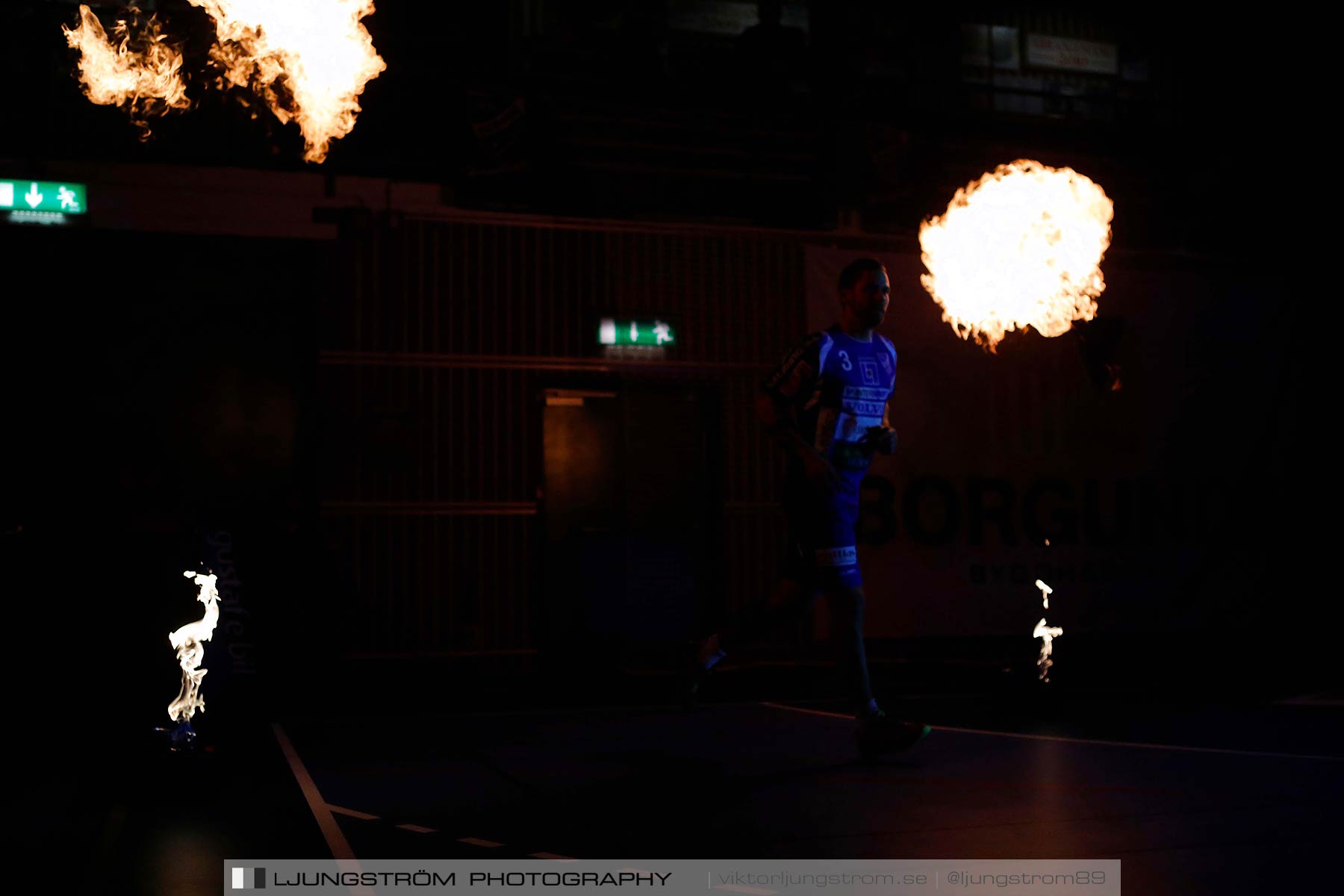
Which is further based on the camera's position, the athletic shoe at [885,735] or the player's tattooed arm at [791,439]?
the player's tattooed arm at [791,439]

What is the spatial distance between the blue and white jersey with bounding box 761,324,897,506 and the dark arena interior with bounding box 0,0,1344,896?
0.8 inches

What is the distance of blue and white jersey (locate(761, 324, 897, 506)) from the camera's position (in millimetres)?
5730

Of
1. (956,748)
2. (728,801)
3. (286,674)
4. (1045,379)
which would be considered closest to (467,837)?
(728,801)

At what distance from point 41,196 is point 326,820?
8.18 meters

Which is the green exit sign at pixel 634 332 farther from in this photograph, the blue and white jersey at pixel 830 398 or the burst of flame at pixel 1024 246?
the blue and white jersey at pixel 830 398

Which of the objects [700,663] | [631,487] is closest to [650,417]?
[631,487]

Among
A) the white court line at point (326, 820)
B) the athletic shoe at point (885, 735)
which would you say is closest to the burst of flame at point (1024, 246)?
the athletic shoe at point (885, 735)

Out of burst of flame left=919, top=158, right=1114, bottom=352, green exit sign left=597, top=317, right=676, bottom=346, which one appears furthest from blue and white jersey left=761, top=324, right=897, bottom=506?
green exit sign left=597, top=317, right=676, bottom=346

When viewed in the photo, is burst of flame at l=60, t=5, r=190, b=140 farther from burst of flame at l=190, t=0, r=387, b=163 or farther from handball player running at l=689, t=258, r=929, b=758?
handball player running at l=689, t=258, r=929, b=758

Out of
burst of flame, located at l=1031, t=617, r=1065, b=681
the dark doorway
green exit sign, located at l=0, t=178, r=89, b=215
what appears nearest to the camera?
burst of flame, located at l=1031, t=617, r=1065, b=681

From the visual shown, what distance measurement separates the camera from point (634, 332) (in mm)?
11703

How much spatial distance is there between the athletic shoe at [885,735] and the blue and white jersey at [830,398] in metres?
1.02

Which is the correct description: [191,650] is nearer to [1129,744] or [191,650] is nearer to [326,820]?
[326,820]

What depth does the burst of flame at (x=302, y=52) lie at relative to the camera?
8.58 m
